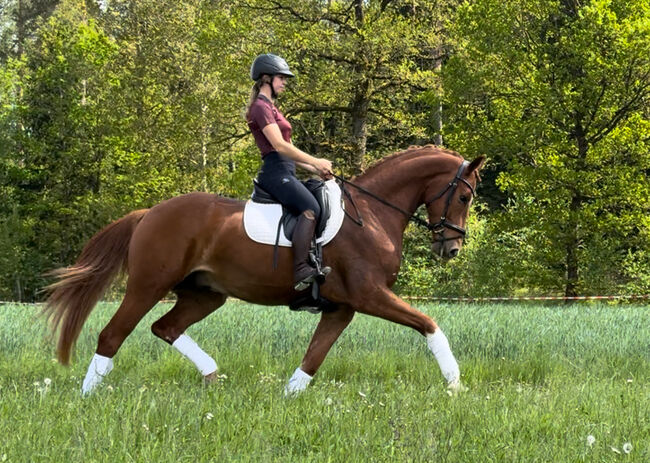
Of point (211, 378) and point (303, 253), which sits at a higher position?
point (303, 253)

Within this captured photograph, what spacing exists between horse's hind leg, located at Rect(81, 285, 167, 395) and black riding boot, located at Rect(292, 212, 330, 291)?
1.15m

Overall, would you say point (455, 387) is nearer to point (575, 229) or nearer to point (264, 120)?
point (264, 120)

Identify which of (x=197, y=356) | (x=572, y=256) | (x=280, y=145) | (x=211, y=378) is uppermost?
(x=280, y=145)

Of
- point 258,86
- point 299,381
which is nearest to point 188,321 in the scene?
point 299,381

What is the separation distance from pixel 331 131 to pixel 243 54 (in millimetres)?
5434

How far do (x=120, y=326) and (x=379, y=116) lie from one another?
818 inches

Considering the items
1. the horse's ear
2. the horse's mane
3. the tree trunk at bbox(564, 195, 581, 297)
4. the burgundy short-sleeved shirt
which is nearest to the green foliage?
the tree trunk at bbox(564, 195, 581, 297)

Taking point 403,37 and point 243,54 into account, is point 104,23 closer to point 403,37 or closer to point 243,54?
point 243,54

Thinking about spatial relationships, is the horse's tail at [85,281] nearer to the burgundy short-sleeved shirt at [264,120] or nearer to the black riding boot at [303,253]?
the burgundy short-sleeved shirt at [264,120]

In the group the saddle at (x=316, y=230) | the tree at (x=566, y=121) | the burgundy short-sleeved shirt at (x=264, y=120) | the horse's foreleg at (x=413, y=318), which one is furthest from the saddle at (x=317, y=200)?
the tree at (x=566, y=121)

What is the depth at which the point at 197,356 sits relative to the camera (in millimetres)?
6418

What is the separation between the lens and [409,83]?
24.2 m

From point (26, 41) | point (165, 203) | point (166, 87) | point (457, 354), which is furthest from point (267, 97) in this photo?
point (26, 41)

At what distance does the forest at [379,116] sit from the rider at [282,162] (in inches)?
530
